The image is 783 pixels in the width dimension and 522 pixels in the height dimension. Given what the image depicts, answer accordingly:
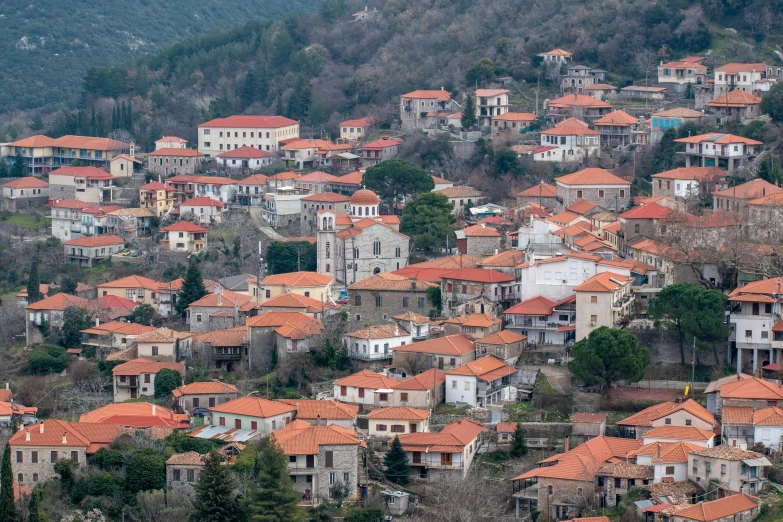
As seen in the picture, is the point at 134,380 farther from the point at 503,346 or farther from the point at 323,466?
the point at 323,466

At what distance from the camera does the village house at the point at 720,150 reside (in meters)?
71.6

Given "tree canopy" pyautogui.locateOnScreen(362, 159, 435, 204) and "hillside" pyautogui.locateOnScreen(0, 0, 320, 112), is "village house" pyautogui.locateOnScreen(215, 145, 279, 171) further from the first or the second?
"hillside" pyautogui.locateOnScreen(0, 0, 320, 112)

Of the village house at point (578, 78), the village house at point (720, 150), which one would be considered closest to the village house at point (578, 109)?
the village house at point (578, 78)

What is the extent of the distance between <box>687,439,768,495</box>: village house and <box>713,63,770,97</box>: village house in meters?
35.3

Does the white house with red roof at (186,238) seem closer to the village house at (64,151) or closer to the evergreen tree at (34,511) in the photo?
the village house at (64,151)

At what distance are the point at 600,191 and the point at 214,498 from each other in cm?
2836

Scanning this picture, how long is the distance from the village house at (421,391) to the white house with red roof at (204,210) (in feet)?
87.4

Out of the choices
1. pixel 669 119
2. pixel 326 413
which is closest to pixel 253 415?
pixel 326 413

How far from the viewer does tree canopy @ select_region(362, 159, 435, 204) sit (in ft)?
249

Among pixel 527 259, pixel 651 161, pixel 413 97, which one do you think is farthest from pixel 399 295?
pixel 413 97

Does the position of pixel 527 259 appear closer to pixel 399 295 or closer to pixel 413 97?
pixel 399 295

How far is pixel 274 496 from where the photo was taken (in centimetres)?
4681

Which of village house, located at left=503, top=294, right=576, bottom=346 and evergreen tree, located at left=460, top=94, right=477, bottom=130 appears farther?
evergreen tree, located at left=460, top=94, right=477, bottom=130

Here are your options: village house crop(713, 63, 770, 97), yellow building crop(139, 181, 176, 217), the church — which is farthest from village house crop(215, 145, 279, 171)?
village house crop(713, 63, 770, 97)
